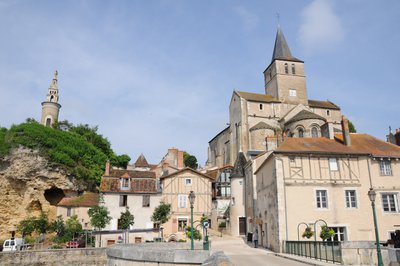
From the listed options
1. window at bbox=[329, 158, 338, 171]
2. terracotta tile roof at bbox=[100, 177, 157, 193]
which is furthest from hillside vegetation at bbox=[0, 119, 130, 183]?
window at bbox=[329, 158, 338, 171]

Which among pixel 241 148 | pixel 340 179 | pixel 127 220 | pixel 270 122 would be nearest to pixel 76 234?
pixel 127 220

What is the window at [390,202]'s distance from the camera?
61.5ft

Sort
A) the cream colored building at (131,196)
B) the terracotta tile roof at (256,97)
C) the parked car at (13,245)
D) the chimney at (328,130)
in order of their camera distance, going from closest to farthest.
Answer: the parked car at (13,245) → the chimney at (328,130) → the cream colored building at (131,196) → the terracotta tile roof at (256,97)

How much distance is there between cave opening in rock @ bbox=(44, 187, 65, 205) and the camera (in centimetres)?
3272

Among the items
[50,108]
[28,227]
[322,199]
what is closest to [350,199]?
[322,199]

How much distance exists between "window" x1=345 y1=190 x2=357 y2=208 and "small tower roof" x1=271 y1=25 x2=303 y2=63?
3273 centimetres

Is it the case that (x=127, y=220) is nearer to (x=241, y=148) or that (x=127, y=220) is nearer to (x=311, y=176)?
(x=311, y=176)

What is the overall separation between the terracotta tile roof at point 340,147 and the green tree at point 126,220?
1327 centimetres

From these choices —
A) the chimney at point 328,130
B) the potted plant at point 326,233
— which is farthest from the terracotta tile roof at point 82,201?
the chimney at point 328,130

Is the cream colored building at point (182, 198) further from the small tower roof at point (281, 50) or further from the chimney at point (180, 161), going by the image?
the small tower roof at point (281, 50)

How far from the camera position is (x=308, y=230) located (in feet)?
55.3

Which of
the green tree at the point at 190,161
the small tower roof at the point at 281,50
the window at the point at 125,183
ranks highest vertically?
the small tower roof at the point at 281,50

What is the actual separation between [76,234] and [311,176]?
1798 centimetres

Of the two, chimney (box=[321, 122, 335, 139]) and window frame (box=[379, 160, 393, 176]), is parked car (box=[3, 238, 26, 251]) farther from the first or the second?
window frame (box=[379, 160, 393, 176])
